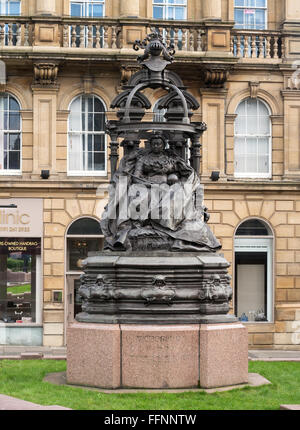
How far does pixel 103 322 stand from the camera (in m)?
16.3

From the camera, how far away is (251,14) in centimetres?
3544

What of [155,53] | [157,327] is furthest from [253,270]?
[157,327]

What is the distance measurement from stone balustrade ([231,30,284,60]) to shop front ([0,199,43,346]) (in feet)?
27.9

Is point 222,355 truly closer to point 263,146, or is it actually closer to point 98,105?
point 98,105

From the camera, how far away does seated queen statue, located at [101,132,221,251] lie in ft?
56.4

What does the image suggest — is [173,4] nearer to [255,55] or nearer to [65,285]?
[255,55]

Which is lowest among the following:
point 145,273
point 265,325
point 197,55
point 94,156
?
point 265,325

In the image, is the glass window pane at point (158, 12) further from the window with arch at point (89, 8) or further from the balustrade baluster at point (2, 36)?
the balustrade baluster at point (2, 36)

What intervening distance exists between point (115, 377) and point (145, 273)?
1.74 meters

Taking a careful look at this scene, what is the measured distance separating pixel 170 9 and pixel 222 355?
69.5ft

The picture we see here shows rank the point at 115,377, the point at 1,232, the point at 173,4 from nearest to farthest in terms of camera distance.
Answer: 1. the point at 115,377
2. the point at 1,232
3. the point at 173,4

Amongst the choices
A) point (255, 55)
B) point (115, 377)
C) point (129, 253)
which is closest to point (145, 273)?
point (129, 253)

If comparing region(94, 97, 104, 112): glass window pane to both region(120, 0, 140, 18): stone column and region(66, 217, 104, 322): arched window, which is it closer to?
region(120, 0, 140, 18): stone column

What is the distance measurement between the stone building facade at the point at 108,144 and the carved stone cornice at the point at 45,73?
0.11ft
